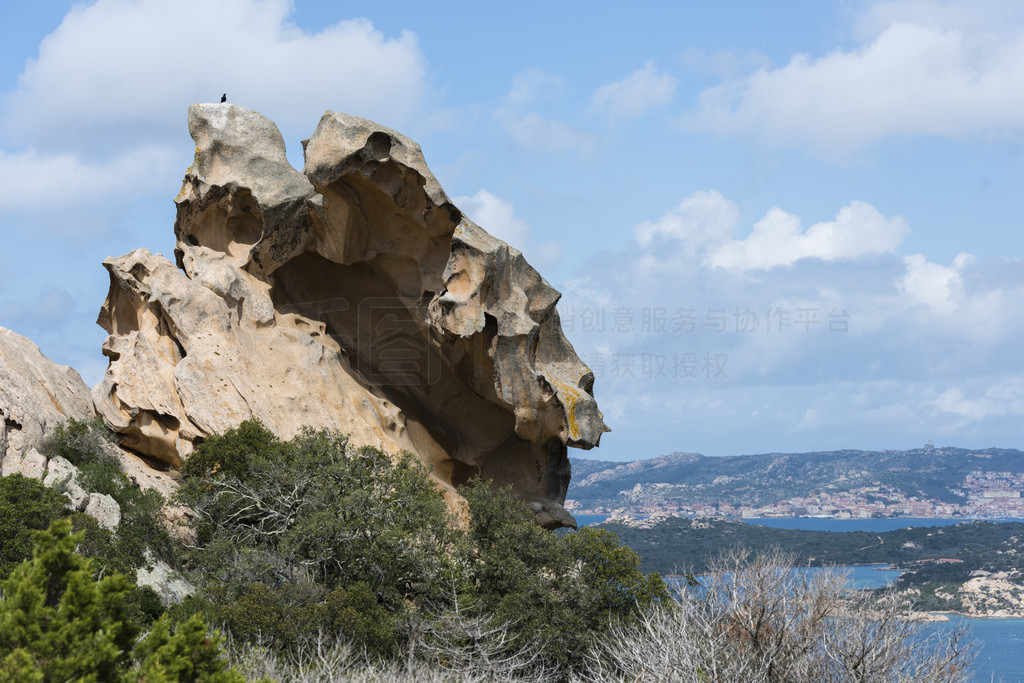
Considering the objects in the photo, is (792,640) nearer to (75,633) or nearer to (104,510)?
(75,633)

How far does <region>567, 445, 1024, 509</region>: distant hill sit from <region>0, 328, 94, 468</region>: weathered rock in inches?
3547

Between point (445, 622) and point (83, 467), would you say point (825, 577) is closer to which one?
point (445, 622)

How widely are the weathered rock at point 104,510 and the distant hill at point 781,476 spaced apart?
92695 mm

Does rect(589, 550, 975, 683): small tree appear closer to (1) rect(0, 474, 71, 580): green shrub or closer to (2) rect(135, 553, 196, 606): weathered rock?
(2) rect(135, 553, 196, 606): weathered rock

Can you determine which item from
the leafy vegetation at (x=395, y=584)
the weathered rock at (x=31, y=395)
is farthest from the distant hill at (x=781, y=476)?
the weathered rock at (x=31, y=395)

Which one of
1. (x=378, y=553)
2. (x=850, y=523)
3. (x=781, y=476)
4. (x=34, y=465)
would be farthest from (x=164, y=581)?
(x=781, y=476)

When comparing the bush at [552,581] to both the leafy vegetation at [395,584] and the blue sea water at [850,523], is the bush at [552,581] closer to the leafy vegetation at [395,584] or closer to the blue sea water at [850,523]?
the leafy vegetation at [395,584]

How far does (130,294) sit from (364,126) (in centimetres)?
693

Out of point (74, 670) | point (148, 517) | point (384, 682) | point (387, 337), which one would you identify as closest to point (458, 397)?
point (387, 337)

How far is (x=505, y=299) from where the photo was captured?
73.4ft

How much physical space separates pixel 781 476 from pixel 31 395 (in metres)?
109

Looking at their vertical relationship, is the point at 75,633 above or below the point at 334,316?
below

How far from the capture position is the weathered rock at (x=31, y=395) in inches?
706

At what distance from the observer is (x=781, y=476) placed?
118 metres
